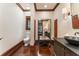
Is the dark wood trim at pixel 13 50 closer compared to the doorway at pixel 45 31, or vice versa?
the dark wood trim at pixel 13 50

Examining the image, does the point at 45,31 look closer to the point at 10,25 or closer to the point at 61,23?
the point at 61,23

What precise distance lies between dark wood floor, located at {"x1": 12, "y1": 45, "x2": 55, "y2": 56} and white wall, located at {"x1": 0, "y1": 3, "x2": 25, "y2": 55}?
0.15 m

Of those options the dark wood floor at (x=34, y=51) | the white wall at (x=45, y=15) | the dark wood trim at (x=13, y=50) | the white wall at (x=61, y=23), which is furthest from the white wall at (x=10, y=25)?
the white wall at (x=61, y=23)

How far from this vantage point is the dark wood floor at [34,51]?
5.70ft

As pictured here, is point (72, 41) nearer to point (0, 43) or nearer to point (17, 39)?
point (17, 39)

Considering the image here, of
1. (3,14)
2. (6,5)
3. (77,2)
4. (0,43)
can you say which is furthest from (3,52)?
(77,2)

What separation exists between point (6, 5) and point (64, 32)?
1.00 m

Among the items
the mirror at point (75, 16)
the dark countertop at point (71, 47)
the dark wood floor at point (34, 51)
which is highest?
the mirror at point (75, 16)

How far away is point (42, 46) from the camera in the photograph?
80.0 inches

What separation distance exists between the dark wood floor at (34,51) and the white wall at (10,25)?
15 centimetres

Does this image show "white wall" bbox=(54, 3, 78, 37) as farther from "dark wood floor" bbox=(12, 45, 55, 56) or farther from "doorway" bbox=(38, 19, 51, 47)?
"dark wood floor" bbox=(12, 45, 55, 56)

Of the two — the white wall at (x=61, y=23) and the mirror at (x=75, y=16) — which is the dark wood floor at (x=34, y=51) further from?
the mirror at (x=75, y=16)

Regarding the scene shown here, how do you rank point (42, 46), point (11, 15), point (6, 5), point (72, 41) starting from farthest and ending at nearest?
1. point (42, 46)
2. point (11, 15)
3. point (6, 5)
4. point (72, 41)

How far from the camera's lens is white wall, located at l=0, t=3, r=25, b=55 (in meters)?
1.67
